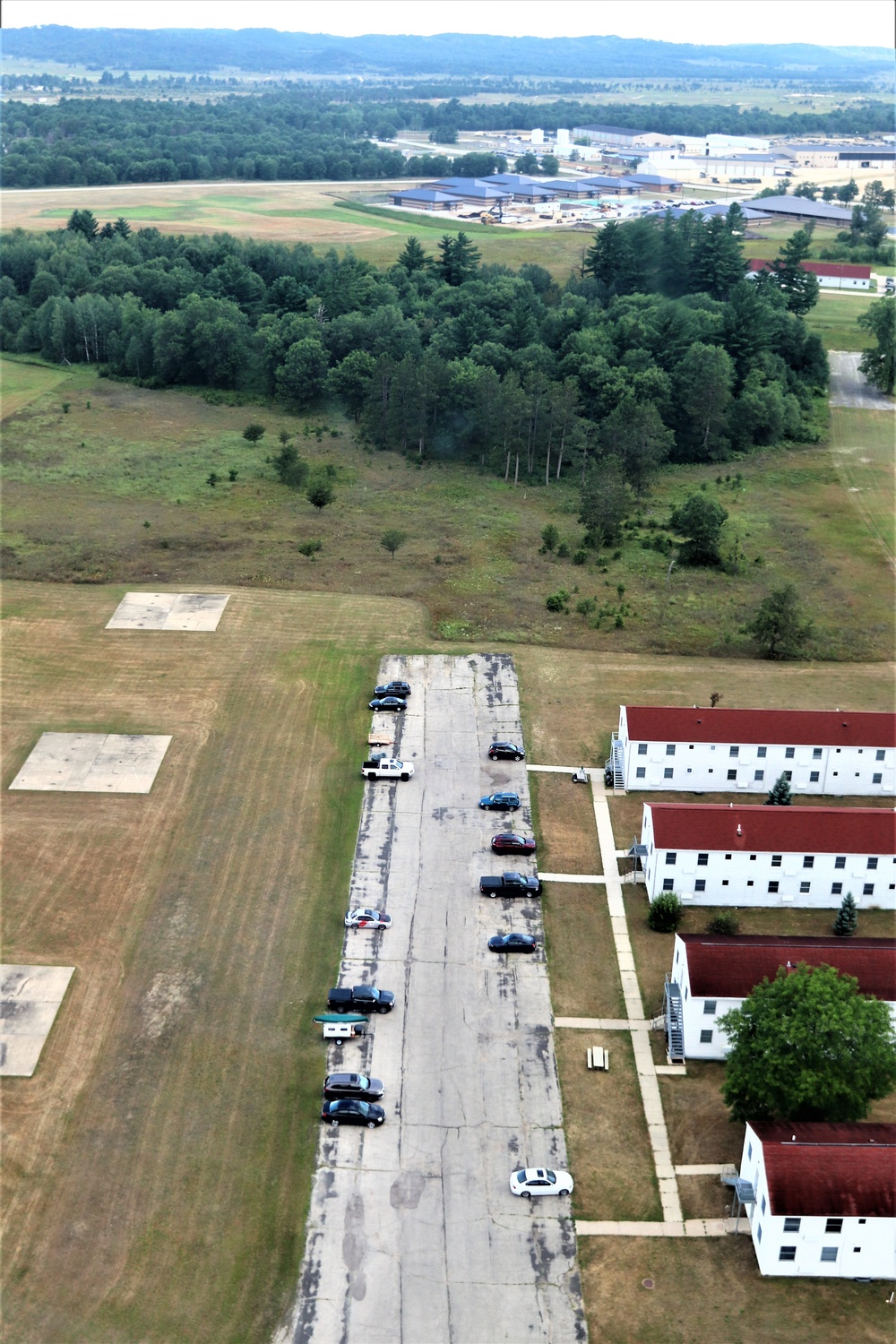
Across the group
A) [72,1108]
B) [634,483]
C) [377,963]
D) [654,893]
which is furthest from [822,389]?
[72,1108]

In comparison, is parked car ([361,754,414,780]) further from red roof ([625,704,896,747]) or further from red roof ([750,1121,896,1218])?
red roof ([750,1121,896,1218])

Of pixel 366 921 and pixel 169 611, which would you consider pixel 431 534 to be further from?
pixel 366 921

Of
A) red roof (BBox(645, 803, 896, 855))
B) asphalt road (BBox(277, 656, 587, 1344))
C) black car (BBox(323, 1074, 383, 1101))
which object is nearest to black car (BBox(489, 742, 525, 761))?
asphalt road (BBox(277, 656, 587, 1344))

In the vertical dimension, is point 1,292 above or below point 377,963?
above

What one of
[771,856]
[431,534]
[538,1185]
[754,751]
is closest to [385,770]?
[754,751]

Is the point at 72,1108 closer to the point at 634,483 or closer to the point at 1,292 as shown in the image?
the point at 634,483

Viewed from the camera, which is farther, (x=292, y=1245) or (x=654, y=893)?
(x=654, y=893)

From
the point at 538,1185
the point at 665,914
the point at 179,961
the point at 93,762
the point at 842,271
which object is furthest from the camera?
the point at 842,271

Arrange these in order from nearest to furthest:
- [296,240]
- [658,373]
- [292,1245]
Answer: [292,1245], [658,373], [296,240]
